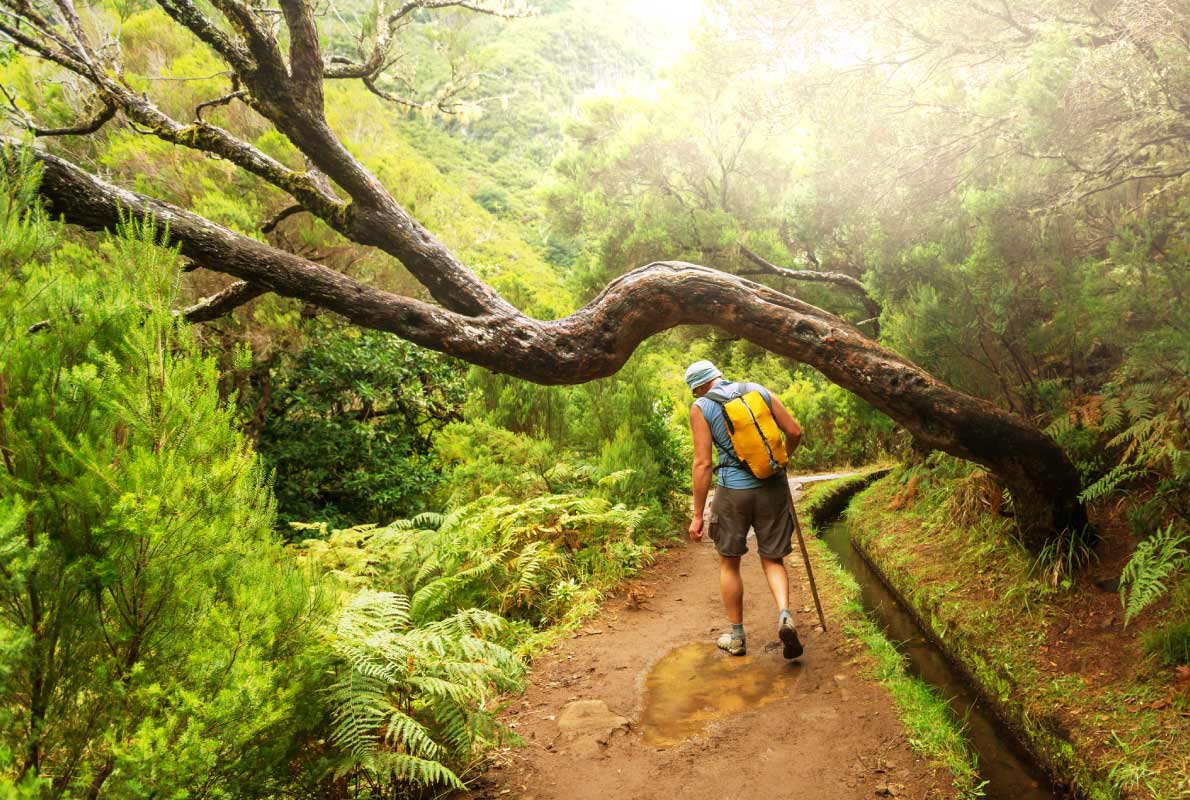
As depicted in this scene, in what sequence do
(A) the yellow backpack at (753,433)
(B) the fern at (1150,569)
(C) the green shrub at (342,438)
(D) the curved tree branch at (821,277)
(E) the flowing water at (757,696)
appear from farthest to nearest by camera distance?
(D) the curved tree branch at (821,277)
(C) the green shrub at (342,438)
(A) the yellow backpack at (753,433)
(E) the flowing water at (757,696)
(B) the fern at (1150,569)

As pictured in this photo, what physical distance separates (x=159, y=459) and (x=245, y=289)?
3.00m

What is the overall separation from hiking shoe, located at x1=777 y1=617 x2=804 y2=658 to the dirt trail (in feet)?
0.32

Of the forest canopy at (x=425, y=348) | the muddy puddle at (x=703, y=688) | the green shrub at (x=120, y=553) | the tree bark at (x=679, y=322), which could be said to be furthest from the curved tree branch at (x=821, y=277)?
the green shrub at (x=120, y=553)

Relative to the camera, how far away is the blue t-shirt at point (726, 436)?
4.59 metres

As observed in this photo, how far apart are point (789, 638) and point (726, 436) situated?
4.78 feet

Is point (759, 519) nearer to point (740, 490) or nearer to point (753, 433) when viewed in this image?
point (740, 490)

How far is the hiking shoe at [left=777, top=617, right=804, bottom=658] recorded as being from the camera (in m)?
4.36

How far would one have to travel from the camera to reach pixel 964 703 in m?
4.32

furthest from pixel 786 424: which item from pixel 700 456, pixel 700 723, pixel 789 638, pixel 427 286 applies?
pixel 427 286

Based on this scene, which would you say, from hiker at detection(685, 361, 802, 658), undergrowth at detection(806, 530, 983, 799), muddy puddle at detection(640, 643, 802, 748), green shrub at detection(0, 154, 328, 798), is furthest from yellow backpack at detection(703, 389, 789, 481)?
green shrub at detection(0, 154, 328, 798)

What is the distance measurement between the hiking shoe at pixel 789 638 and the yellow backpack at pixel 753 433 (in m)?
1.01

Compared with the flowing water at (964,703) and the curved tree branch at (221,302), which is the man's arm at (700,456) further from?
the curved tree branch at (221,302)

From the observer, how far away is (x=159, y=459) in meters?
1.89

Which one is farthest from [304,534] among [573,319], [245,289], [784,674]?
[784,674]
